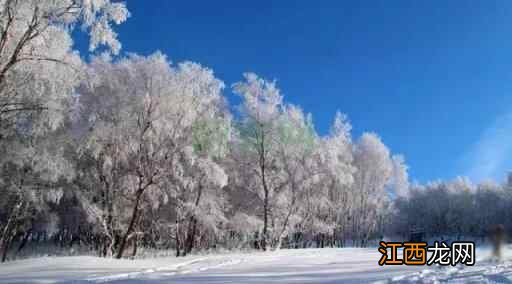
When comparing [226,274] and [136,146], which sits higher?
[136,146]

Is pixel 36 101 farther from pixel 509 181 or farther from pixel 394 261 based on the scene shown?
pixel 509 181

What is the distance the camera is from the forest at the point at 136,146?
11.0 meters

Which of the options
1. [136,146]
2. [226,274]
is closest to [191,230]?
[136,146]

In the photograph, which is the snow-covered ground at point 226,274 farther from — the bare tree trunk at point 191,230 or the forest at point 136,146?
the bare tree trunk at point 191,230

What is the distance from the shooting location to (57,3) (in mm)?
9898

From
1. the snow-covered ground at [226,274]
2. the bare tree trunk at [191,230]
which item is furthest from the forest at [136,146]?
the snow-covered ground at [226,274]

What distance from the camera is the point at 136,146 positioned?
1697 cm

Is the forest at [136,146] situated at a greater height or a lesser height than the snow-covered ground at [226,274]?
greater

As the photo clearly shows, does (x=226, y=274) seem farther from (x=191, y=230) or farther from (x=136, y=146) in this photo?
(x=191, y=230)

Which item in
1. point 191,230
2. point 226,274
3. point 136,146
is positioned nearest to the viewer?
point 226,274

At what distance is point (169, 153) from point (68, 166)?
14.0 feet

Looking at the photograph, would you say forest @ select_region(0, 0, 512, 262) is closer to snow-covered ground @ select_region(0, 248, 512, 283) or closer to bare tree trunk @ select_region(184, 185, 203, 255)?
bare tree trunk @ select_region(184, 185, 203, 255)

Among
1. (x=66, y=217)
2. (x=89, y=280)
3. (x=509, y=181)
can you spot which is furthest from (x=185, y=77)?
(x=509, y=181)

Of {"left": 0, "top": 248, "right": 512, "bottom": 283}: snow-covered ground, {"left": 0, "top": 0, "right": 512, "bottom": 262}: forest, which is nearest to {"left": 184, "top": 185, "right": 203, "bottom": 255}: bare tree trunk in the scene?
{"left": 0, "top": 0, "right": 512, "bottom": 262}: forest
